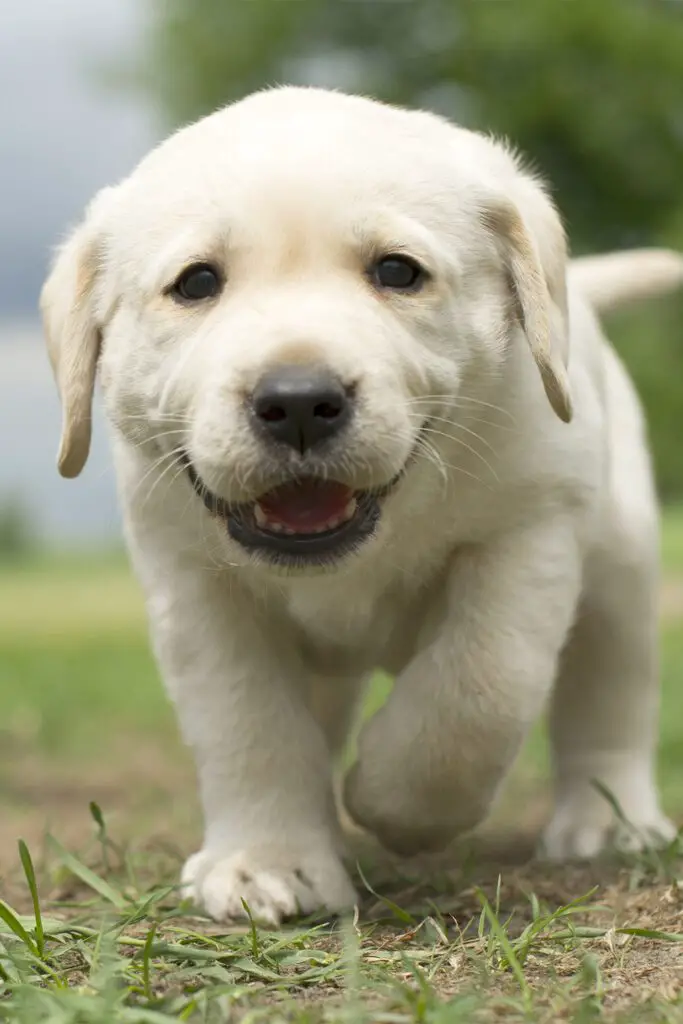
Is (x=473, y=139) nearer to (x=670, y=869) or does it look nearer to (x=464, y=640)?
(x=464, y=640)

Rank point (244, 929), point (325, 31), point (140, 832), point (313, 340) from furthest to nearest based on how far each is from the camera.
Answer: point (325, 31) → point (140, 832) → point (244, 929) → point (313, 340)

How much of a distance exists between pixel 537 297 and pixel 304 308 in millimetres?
752

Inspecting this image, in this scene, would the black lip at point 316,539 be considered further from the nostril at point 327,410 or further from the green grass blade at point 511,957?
the green grass blade at point 511,957

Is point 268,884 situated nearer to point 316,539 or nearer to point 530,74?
point 316,539

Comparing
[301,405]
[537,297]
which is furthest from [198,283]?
[537,297]

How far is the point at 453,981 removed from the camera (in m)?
2.87

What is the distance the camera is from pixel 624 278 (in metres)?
5.66

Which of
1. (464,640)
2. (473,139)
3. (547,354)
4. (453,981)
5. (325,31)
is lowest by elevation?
(453,981)

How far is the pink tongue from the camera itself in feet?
11.3

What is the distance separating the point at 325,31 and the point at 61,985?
97.9 feet

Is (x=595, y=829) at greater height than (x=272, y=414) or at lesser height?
lesser

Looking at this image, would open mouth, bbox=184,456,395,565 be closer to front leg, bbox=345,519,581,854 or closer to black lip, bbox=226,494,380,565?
black lip, bbox=226,494,380,565

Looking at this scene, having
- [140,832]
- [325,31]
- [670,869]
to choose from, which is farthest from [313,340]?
[325,31]

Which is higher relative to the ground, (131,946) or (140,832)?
(131,946)
